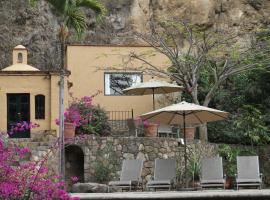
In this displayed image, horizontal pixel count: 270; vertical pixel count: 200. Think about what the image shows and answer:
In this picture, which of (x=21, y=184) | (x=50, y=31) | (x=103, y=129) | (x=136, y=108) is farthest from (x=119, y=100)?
(x=21, y=184)

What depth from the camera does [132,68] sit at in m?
30.2

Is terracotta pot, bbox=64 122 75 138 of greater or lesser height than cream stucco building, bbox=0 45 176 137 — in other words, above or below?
below

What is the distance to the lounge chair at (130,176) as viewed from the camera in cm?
1864

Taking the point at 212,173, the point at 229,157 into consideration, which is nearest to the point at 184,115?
the point at 212,173

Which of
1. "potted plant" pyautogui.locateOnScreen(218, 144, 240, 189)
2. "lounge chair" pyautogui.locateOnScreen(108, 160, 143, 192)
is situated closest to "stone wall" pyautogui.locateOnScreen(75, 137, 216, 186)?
"potted plant" pyautogui.locateOnScreen(218, 144, 240, 189)

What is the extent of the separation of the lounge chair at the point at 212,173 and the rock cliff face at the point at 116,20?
61.7 ft

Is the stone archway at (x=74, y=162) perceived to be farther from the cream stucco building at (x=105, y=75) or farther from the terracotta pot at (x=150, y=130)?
the cream stucco building at (x=105, y=75)

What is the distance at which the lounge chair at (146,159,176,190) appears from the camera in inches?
714

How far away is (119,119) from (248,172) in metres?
12.8

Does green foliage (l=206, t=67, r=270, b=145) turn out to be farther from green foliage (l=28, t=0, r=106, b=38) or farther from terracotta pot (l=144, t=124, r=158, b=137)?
green foliage (l=28, t=0, r=106, b=38)

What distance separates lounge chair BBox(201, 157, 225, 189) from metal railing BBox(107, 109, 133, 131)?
10833 millimetres

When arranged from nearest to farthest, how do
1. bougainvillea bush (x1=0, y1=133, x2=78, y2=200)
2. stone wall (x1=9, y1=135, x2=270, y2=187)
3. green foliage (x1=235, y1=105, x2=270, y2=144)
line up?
1. bougainvillea bush (x1=0, y1=133, x2=78, y2=200)
2. stone wall (x1=9, y1=135, x2=270, y2=187)
3. green foliage (x1=235, y1=105, x2=270, y2=144)

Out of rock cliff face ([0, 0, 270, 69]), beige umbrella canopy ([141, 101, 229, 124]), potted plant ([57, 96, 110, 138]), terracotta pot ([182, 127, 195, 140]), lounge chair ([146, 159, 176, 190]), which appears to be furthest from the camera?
rock cliff face ([0, 0, 270, 69])

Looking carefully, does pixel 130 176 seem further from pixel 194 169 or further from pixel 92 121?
pixel 92 121
